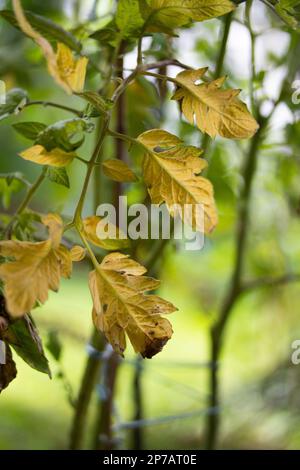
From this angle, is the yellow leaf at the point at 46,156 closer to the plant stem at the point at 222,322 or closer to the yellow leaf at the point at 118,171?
the yellow leaf at the point at 118,171

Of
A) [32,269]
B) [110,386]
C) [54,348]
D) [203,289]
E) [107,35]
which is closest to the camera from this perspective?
[32,269]

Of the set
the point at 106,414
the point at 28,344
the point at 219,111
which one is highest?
the point at 219,111

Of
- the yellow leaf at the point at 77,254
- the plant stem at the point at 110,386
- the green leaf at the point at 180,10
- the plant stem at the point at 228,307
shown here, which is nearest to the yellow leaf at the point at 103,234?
the yellow leaf at the point at 77,254

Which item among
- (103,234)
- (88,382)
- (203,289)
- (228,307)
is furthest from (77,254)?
(203,289)

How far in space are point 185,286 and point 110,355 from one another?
677mm

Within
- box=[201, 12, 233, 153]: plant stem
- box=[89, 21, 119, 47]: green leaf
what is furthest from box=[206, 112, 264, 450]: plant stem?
box=[89, 21, 119, 47]: green leaf

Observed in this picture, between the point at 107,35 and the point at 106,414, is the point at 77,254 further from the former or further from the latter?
the point at 106,414

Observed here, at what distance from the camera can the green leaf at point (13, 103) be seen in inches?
13.7

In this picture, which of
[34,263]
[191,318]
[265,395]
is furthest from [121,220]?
[191,318]

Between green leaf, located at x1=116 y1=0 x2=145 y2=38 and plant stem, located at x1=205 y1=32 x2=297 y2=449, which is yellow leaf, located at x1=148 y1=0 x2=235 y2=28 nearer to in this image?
green leaf, located at x1=116 y1=0 x2=145 y2=38

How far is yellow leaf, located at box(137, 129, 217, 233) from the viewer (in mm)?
295

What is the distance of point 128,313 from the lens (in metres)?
0.30

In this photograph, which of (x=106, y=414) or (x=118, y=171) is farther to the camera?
(x=106, y=414)

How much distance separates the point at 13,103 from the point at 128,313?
141mm
